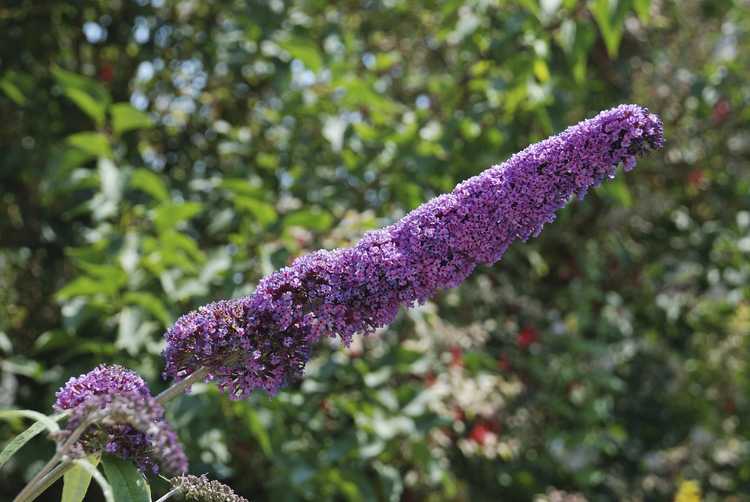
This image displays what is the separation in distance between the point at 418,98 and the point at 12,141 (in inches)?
64.4

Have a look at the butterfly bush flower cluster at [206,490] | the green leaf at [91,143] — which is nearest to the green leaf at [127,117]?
the green leaf at [91,143]

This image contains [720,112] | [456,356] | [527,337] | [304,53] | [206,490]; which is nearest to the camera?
[206,490]

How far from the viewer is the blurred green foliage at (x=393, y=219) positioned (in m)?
3.28

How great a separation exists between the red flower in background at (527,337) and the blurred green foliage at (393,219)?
2cm

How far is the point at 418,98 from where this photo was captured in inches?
173

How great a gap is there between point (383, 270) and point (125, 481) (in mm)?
400

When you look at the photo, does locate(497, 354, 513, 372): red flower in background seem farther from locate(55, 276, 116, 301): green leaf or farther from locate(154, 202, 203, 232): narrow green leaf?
locate(55, 276, 116, 301): green leaf

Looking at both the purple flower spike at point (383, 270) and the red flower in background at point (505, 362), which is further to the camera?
the red flower in background at point (505, 362)

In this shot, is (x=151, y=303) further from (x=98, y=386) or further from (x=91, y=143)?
(x=98, y=386)

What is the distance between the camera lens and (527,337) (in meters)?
4.50

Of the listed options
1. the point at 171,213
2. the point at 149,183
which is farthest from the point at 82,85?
the point at 171,213

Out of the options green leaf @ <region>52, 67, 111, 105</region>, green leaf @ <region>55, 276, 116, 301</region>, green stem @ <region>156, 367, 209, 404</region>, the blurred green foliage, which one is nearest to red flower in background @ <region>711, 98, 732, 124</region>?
the blurred green foliage

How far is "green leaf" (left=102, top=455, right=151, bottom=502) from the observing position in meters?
1.21

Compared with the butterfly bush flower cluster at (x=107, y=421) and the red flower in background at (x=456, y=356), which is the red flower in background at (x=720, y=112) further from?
the butterfly bush flower cluster at (x=107, y=421)
